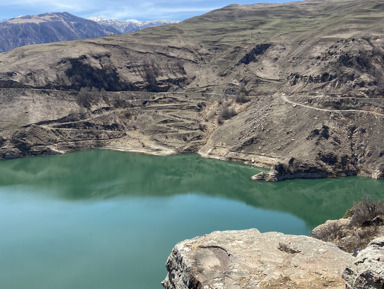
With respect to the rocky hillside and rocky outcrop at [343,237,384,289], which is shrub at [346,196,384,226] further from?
the rocky hillside

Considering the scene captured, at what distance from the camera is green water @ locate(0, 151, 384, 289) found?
35688 mm

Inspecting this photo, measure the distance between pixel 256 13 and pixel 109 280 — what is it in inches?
5827

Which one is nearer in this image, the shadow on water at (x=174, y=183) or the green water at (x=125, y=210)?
the green water at (x=125, y=210)

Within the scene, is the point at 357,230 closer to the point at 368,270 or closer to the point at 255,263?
the point at 255,263

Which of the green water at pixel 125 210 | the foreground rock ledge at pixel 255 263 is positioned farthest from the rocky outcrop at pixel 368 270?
the green water at pixel 125 210

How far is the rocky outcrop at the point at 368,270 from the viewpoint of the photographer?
37.0ft

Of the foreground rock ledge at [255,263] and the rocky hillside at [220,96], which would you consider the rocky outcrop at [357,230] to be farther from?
the rocky hillside at [220,96]

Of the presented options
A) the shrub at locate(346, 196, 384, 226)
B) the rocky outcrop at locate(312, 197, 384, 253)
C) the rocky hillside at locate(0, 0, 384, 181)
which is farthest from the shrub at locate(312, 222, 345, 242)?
the rocky hillside at locate(0, 0, 384, 181)

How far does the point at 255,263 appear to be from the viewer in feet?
55.1

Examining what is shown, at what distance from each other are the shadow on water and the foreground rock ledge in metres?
29.8

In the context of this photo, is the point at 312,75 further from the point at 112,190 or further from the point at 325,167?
the point at 112,190

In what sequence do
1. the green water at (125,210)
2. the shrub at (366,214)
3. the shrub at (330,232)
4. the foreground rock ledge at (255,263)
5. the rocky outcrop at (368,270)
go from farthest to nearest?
the green water at (125,210), the shrub at (330,232), the shrub at (366,214), the foreground rock ledge at (255,263), the rocky outcrop at (368,270)

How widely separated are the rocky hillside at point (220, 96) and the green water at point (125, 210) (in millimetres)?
5445

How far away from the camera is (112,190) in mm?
61844
